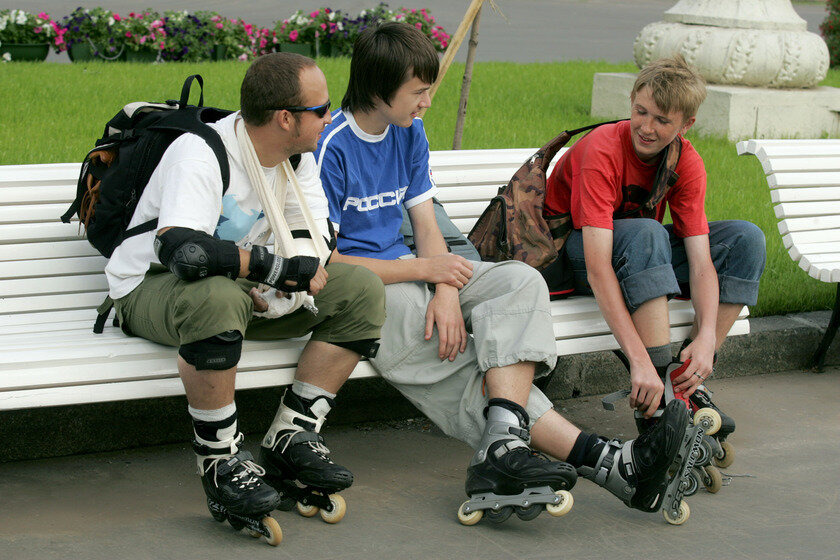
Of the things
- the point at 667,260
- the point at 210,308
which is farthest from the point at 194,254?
the point at 667,260

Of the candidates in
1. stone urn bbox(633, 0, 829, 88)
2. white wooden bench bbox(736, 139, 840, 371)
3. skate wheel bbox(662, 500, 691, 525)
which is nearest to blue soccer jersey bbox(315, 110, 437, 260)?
skate wheel bbox(662, 500, 691, 525)

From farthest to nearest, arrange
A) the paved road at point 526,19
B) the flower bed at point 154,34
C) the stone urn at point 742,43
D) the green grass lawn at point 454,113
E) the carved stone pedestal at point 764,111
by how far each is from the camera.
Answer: the paved road at point 526,19 → the flower bed at point 154,34 → the stone urn at point 742,43 → the carved stone pedestal at point 764,111 → the green grass lawn at point 454,113

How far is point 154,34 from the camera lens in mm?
10805

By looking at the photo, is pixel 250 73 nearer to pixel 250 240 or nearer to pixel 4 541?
pixel 250 240

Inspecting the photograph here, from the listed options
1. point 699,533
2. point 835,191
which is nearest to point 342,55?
point 835,191

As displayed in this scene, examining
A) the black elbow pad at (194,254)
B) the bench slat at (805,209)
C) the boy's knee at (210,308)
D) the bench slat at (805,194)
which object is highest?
the black elbow pad at (194,254)

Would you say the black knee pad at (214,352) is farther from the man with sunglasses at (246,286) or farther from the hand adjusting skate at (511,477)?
the hand adjusting skate at (511,477)

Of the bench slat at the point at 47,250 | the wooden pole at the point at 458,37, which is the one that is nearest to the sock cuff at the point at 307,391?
the bench slat at the point at 47,250

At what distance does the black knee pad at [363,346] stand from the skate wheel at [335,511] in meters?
0.45

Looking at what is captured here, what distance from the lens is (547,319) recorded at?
11.1ft

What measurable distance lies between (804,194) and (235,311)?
9.62ft

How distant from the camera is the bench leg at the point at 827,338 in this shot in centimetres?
466

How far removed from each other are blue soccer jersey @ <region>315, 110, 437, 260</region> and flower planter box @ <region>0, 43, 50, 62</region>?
8065 mm

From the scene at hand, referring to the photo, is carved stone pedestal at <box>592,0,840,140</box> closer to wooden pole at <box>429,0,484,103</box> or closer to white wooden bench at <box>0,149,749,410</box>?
wooden pole at <box>429,0,484,103</box>
